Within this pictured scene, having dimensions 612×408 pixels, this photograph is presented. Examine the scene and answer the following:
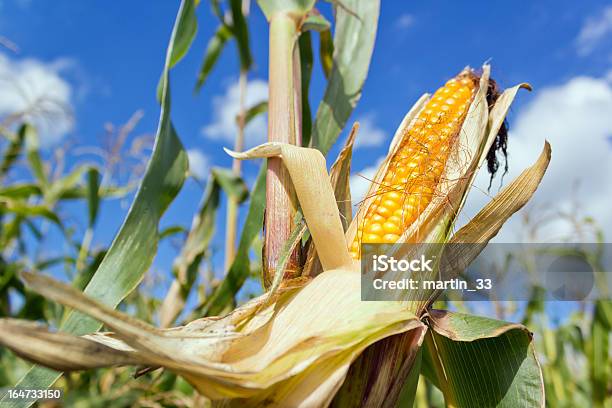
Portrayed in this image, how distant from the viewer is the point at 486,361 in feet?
2.12

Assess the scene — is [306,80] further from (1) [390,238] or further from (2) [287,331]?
(2) [287,331]

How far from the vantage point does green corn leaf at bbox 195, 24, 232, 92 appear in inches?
77.9

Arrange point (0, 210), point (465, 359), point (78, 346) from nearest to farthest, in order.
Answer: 1. point (78, 346)
2. point (465, 359)
3. point (0, 210)

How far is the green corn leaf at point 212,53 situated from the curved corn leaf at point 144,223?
1.08 meters

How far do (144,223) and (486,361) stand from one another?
518 mm

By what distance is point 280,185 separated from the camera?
633mm

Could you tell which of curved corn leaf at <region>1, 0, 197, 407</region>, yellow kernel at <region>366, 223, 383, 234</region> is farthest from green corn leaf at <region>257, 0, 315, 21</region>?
yellow kernel at <region>366, 223, 383, 234</region>

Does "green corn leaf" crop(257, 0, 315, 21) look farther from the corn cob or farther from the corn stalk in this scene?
the corn cob

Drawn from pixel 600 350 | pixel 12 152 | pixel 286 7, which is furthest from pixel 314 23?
pixel 12 152

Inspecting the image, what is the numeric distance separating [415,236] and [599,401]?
1315 mm

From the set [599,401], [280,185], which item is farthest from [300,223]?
[599,401]

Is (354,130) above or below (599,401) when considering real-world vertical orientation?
above

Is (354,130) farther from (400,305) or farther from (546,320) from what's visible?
(546,320)

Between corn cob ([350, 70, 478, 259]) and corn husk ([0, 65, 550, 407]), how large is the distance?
0.03 meters
